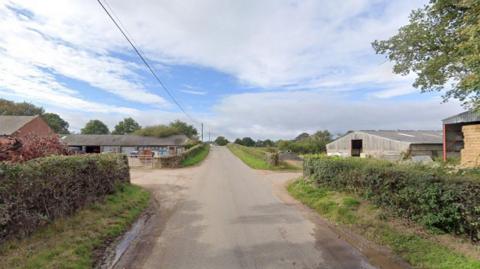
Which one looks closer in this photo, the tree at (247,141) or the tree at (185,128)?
the tree at (185,128)

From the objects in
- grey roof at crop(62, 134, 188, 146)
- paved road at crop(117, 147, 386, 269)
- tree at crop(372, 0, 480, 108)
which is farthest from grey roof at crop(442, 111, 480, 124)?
grey roof at crop(62, 134, 188, 146)

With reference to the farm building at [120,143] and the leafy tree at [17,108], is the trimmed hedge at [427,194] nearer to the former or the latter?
the farm building at [120,143]

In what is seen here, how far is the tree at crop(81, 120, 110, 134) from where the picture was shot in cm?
9862

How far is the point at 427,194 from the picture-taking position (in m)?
6.14

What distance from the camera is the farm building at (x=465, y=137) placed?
543 inches

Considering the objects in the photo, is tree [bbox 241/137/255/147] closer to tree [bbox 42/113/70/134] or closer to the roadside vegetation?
tree [bbox 42/113/70/134]

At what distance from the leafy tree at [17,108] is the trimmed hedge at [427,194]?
8020cm

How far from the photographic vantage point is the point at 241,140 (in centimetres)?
13112

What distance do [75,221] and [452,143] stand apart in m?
21.1

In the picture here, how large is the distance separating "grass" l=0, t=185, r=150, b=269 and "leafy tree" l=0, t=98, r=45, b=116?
248ft

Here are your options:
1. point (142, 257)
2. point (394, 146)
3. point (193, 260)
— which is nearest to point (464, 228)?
point (193, 260)

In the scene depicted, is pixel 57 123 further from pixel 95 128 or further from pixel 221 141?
pixel 221 141

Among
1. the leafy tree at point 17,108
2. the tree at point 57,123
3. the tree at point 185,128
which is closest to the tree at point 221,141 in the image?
the tree at point 185,128

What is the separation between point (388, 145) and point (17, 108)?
75.7 m
